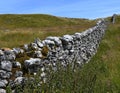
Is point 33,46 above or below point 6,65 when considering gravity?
above

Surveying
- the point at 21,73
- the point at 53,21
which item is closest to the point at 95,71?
the point at 21,73

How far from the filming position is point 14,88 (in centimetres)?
778

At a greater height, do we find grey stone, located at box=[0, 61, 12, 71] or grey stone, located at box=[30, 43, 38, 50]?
grey stone, located at box=[30, 43, 38, 50]

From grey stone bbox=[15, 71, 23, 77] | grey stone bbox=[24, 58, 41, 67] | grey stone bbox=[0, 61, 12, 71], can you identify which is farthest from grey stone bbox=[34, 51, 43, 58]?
grey stone bbox=[0, 61, 12, 71]

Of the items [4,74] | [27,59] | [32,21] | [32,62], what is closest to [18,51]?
[27,59]

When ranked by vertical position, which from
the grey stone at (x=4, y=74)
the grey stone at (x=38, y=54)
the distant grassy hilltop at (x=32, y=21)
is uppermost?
the grey stone at (x=38, y=54)

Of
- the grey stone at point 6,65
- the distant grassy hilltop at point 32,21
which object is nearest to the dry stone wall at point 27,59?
the grey stone at point 6,65

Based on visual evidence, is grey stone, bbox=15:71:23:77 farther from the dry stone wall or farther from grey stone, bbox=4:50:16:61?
grey stone, bbox=4:50:16:61

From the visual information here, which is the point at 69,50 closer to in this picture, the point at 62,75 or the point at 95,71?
the point at 95,71

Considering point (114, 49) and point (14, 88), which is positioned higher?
point (14, 88)

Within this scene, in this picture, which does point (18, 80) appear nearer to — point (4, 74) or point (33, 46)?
point (4, 74)

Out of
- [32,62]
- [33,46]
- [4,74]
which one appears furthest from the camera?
[33,46]

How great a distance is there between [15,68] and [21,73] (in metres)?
0.18

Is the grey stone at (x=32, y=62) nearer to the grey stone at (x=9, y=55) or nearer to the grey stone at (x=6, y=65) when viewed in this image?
the grey stone at (x=9, y=55)
